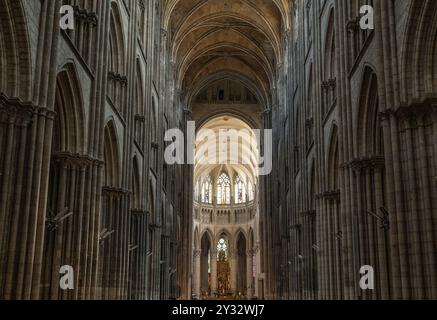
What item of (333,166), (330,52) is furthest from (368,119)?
(330,52)

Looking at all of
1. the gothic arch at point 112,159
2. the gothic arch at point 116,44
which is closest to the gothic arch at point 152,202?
the gothic arch at point 112,159

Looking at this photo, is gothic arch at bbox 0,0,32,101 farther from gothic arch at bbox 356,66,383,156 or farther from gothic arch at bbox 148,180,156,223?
gothic arch at bbox 148,180,156,223

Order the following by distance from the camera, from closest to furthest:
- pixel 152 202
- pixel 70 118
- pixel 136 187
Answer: pixel 70 118
pixel 136 187
pixel 152 202

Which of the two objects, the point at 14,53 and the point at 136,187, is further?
the point at 136,187

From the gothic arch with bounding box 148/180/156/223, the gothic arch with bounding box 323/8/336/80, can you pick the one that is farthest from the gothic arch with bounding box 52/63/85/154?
the gothic arch with bounding box 148/180/156/223

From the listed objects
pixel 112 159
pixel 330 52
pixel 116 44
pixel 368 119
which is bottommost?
pixel 368 119

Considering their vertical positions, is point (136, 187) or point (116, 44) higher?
point (116, 44)

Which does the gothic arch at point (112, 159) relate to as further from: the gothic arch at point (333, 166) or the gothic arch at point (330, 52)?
the gothic arch at point (330, 52)

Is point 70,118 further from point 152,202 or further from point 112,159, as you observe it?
point 152,202

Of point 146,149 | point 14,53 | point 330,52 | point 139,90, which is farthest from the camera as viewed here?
point 146,149

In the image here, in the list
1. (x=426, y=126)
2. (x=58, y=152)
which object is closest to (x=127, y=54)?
(x=58, y=152)

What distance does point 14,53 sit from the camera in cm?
1561

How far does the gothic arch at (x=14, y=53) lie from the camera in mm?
15250

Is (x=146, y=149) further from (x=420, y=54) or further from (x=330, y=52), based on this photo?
(x=420, y=54)
